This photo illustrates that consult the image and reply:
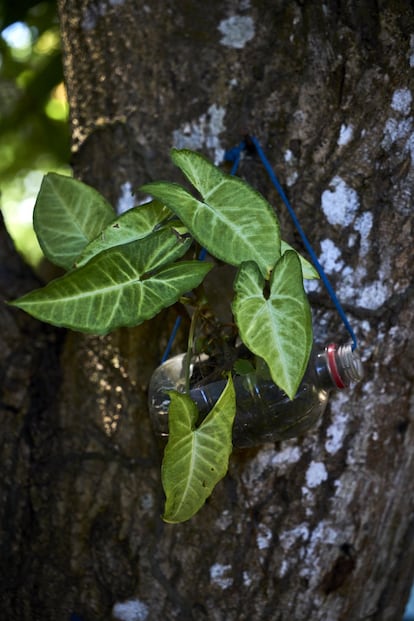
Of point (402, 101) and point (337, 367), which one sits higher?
point (402, 101)

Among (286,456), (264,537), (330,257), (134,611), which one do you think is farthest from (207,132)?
(134,611)

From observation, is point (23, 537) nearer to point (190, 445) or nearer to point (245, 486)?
point (245, 486)

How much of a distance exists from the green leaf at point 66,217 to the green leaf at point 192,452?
28 cm

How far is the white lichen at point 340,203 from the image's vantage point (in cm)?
113

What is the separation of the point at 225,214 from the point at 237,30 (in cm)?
49

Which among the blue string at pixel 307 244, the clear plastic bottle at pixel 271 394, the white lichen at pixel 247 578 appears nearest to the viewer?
the clear plastic bottle at pixel 271 394

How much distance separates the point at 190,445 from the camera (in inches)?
34.6

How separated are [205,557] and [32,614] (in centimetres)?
32

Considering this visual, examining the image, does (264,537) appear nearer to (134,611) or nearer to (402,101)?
(134,611)

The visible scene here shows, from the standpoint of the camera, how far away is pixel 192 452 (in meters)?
0.88

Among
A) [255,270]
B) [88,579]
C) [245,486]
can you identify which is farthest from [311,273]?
[88,579]

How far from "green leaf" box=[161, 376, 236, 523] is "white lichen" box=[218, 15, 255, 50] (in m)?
0.60

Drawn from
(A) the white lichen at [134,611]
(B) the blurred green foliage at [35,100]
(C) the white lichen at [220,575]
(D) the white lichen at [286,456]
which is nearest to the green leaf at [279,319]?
(D) the white lichen at [286,456]

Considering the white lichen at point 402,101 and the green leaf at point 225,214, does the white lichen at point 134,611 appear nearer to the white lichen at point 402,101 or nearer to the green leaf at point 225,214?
the green leaf at point 225,214
